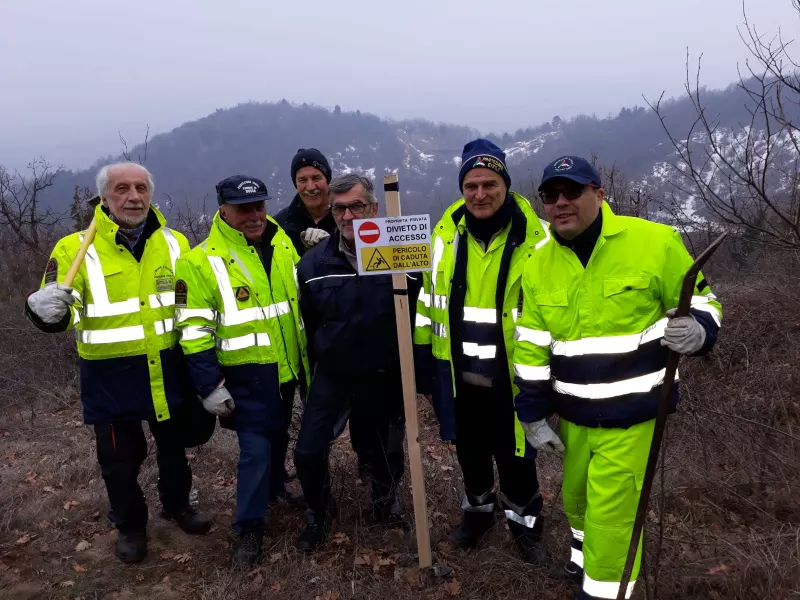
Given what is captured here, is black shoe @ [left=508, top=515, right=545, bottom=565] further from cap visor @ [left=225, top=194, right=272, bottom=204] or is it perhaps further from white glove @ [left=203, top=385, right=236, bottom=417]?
cap visor @ [left=225, top=194, right=272, bottom=204]

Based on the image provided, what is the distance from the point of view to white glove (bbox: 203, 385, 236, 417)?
332cm

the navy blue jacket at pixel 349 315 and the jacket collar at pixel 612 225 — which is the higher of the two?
the jacket collar at pixel 612 225

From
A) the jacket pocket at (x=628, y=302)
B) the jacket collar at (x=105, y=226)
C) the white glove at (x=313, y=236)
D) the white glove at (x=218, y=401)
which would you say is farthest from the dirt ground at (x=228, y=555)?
the jacket collar at (x=105, y=226)

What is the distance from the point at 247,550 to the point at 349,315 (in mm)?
1699

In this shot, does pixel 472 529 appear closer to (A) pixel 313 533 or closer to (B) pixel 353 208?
(A) pixel 313 533

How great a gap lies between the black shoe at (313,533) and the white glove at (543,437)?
70.3 inches

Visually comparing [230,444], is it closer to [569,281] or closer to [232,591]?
[232,591]

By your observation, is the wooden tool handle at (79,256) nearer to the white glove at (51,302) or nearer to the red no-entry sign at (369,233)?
the white glove at (51,302)

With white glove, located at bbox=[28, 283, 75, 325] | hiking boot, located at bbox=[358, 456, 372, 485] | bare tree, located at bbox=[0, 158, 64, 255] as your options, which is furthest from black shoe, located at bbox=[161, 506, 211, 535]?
bare tree, located at bbox=[0, 158, 64, 255]

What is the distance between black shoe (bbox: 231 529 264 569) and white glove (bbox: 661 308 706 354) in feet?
9.28

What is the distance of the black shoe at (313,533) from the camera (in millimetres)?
3723

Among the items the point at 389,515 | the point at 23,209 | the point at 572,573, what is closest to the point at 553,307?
the point at 572,573

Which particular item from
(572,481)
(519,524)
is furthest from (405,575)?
(572,481)

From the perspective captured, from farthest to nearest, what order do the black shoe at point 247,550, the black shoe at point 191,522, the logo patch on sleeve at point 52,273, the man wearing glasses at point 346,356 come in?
the black shoe at point 191,522, the black shoe at point 247,550, the man wearing glasses at point 346,356, the logo patch on sleeve at point 52,273
